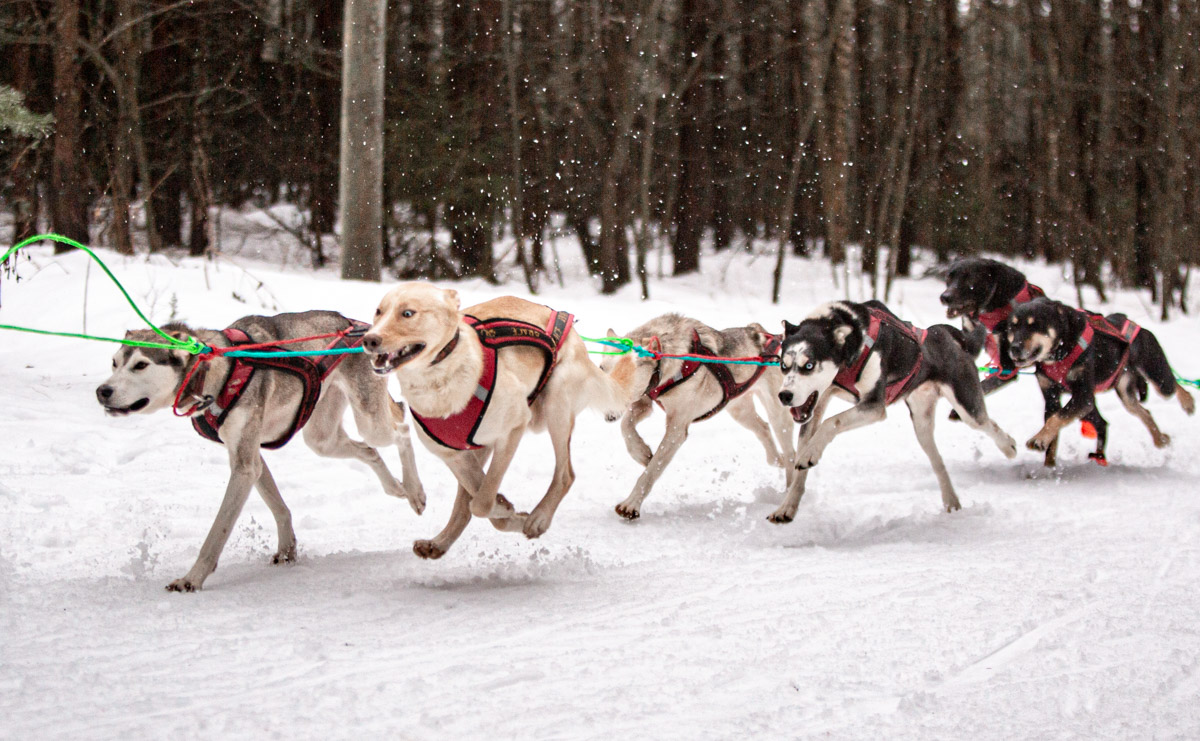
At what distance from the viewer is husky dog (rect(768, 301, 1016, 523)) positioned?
5.43 metres

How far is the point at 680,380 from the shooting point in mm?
6109

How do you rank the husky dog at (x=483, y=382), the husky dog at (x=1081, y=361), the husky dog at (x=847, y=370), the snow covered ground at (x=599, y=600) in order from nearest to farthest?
the snow covered ground at (x=599, y=600)
the husky dog at (x=483, y=382)
the husky dog at (x=847, y=370)
the husky dog at (x=1081, y=361)

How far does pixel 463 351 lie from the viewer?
4.08 metres

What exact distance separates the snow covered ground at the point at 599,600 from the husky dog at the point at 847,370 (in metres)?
0.47

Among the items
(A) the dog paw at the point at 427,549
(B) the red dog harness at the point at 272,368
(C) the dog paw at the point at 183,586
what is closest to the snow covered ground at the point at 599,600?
(C) the dog paw at the point at 183,586

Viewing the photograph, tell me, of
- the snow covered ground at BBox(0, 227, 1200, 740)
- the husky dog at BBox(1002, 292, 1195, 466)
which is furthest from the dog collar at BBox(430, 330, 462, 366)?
the husky dog at BBox(1002, 292, 1195, 466)

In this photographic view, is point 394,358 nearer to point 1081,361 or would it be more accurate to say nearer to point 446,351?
point 446,351

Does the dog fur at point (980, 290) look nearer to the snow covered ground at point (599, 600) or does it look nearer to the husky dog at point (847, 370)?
the snow covered ground at point (599, 600)

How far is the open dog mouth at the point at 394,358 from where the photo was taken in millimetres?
3623

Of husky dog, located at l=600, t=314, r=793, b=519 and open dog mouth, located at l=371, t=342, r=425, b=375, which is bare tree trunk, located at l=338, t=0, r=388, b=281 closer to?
husky dog, located at l=600, t=314, r=793, b=519

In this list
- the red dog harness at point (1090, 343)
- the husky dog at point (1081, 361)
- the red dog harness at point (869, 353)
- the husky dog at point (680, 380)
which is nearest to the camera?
the red dog harness at point (869, 353)

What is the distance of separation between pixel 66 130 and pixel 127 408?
10045 millimetres

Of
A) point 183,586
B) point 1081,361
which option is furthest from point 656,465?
point 1081,361

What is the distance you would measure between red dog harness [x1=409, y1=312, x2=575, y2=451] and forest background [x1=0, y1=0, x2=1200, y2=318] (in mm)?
8897
